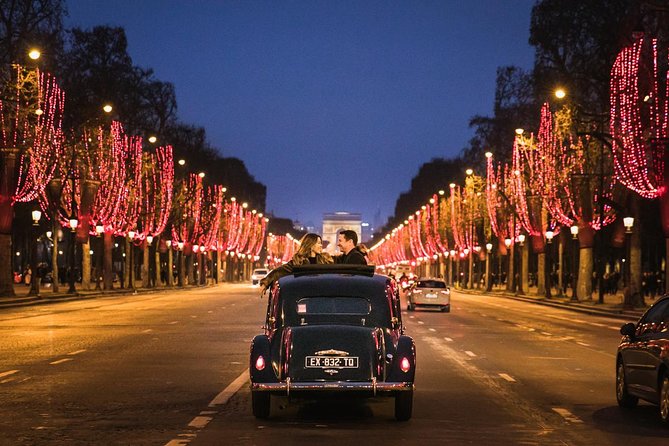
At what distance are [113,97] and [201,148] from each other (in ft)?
151

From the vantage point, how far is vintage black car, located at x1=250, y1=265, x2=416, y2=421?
1446cm

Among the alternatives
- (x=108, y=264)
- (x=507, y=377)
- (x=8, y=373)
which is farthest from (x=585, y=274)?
(x=8, y=373)

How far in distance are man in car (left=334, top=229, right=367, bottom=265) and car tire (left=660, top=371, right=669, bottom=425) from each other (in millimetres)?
4423

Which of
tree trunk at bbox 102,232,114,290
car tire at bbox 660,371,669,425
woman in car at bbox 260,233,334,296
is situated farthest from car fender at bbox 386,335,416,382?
tree trunk at bbox 102,232,114,290

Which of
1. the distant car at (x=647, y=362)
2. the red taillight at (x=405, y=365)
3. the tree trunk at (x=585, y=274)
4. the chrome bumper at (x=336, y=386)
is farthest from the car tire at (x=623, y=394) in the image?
the tree trunk at (x=585, y=274)

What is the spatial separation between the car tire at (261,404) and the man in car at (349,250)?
324 cm

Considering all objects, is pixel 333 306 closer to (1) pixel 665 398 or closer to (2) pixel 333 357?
(2) pixel 333 357

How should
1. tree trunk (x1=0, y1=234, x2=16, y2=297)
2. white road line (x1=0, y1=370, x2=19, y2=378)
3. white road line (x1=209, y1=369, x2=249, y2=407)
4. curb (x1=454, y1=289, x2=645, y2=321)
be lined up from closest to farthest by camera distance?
1. white road line (x1=209, y1=369, x2=249, y2=407)
2. white road line (x1=0, y1=370, x2=19, y2=378)
3. curb (x1=454, y1=289, x2=645, y2=321)
4. tree trunk (x1=0, y1=234, x2=16, y2=297)

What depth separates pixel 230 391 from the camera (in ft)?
60.4

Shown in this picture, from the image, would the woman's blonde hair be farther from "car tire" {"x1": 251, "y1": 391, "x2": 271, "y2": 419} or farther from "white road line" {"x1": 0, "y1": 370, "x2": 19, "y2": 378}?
A: "white road line" {"x1": 0, "y1": 370, "x2": 19, "y2": 378}

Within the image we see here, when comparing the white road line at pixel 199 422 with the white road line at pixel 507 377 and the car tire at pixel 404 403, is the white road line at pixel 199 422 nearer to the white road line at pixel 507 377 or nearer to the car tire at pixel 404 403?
the car tire at pixel 404 403

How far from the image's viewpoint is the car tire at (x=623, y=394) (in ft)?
55.3

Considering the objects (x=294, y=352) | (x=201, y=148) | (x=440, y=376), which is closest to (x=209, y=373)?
(x=440, y=376)

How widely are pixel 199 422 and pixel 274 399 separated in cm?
266
